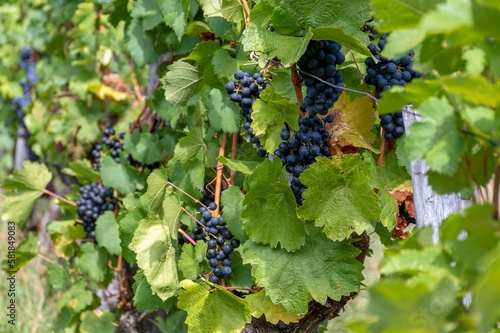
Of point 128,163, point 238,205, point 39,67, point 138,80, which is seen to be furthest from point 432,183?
point 39,67

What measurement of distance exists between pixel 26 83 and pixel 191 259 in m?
3.85

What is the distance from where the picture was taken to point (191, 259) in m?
1.95

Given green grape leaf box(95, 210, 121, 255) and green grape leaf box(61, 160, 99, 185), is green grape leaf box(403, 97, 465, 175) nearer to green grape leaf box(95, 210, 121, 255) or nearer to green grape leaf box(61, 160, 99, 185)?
green grape leaf box(95, 210, 121, 255)

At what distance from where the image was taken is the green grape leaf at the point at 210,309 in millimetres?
1800

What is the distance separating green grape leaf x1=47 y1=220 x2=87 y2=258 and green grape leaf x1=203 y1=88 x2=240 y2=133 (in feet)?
4.21

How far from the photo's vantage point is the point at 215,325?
1.82m

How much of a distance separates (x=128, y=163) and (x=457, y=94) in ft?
7.19

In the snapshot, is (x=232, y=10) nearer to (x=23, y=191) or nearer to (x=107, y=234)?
(x=107, y=234)

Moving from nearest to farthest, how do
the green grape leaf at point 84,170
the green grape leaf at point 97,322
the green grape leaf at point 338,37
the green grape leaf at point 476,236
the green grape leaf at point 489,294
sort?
1. the green grape leaf at point 489,294
2. the green grape leaf at point 476,236
3. the green grape leaf at point 338,37
4. the green grape leaf at point 97,322
5. the green grape leaf at point 84,170

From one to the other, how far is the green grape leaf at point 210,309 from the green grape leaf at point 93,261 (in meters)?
1.25

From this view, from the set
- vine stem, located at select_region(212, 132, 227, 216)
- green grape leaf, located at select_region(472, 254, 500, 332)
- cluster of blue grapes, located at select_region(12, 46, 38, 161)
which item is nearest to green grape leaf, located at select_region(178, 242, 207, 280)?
vine stem, located at select_region(212, 132, 227, 216)

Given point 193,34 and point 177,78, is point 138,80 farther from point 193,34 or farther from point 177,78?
point 177,78

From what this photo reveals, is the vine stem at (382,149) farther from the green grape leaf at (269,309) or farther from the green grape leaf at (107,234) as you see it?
the green grape leaf at (107,234)

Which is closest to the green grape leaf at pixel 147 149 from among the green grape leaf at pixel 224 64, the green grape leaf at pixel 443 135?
the green grape leaf at pixel 224 64
